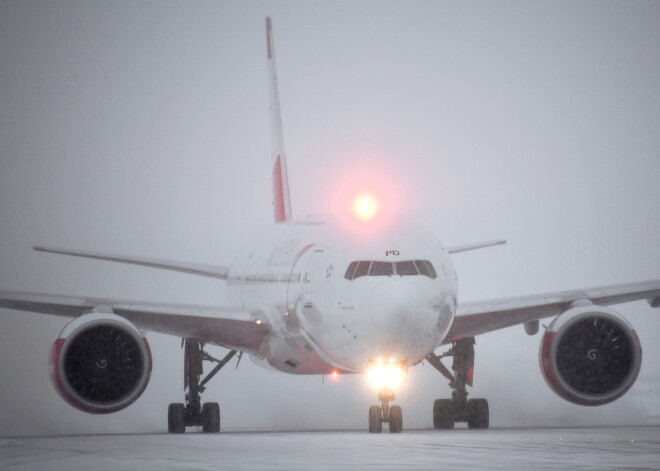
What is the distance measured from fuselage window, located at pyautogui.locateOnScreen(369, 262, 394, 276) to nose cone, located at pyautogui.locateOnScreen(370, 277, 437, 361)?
257 mm

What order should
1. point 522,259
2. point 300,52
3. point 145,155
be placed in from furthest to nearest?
point 300,52
point 145,155
point 522,259

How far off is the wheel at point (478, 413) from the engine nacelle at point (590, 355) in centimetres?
326

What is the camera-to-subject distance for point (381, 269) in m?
25.0

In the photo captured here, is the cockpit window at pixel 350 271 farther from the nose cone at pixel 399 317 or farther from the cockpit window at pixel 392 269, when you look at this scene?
the nose cone at pixel 399 317

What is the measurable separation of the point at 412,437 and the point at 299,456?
596 cm

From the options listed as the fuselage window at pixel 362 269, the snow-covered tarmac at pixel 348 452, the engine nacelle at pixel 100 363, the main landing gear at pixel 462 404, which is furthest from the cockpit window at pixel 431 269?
the main landing gear at pixel 462 404

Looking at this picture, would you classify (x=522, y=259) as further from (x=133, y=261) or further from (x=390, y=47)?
(x=390, y=47)

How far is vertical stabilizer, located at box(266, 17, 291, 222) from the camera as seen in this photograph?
3616 centimetres

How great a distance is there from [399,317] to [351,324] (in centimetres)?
109

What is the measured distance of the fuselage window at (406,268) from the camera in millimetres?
24797

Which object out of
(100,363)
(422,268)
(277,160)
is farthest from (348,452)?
(277,160)

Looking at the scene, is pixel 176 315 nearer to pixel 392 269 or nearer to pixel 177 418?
pixel 177 418

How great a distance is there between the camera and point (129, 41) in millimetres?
81312

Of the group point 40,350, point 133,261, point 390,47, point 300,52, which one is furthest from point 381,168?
point 390,47
